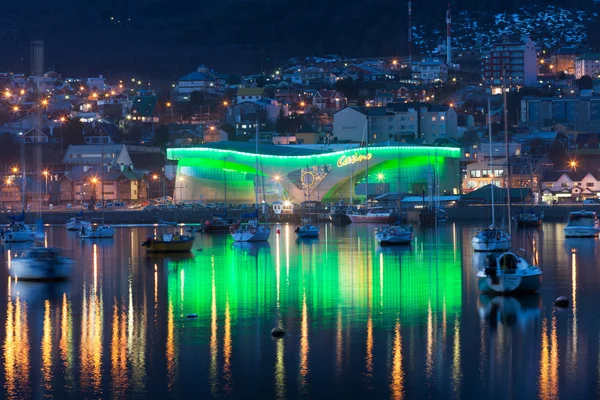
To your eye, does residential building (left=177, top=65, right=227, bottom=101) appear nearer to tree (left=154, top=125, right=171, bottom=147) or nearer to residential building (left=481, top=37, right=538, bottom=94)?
tree (left=154, top=125, right=171, bottom=147)

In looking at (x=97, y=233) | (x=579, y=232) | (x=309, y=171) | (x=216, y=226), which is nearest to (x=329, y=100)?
(x=309, y=171)

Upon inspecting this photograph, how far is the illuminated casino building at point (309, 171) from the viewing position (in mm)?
70125

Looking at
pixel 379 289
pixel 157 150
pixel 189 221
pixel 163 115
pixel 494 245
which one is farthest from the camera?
pixel 163 115

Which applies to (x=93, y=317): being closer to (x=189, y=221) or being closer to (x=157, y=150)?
(x=189, y=221)

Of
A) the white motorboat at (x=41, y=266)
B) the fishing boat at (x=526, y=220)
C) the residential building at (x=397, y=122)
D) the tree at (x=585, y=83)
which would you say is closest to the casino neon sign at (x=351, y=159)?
the fishing boat at (x=526, y=220)

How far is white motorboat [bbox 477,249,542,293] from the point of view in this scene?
82.2 ft

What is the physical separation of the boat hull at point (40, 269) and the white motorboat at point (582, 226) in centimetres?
2364

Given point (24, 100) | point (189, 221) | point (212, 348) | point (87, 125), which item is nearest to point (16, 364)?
point (212, 348)

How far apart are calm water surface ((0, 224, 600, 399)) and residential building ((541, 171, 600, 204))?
41.6 m

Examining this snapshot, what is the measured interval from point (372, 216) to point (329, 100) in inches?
1821

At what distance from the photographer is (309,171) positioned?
70.4 meters

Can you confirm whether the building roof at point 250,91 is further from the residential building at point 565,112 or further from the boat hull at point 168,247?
the boat hull at point 168,247

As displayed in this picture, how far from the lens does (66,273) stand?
100ft

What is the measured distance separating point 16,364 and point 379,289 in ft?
36.0
